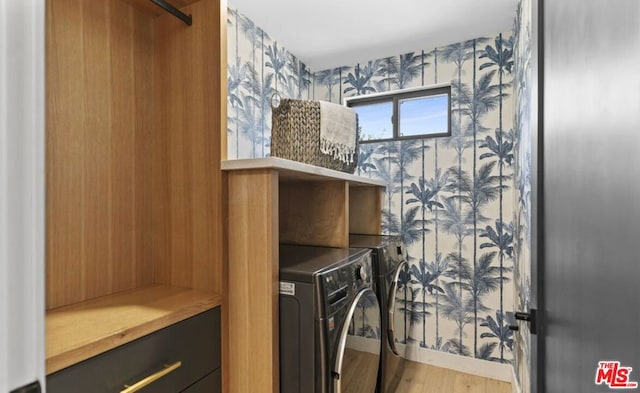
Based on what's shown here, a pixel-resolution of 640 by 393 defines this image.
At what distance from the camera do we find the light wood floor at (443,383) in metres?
2.11

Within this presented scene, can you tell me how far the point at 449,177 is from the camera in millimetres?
2389

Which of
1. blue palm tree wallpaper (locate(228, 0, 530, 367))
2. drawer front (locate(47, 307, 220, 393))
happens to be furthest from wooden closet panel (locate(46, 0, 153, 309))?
blue palm tree wallpaper (locate(228, 0, 530, 367))

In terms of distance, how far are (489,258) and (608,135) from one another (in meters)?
2.03

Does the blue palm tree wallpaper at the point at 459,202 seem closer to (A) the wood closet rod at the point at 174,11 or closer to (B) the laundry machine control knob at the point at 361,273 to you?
(B) the laundry machine control knob at the point at 361,273

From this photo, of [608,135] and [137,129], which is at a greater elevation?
[137,129]

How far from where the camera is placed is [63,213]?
1034 mm

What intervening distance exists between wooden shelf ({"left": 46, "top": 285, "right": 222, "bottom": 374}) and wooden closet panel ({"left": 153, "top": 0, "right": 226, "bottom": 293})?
0.37 feet

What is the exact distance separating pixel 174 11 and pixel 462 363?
9.15ft

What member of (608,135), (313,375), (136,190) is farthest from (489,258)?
(136,190)

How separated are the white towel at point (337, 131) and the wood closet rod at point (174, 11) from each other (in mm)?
716

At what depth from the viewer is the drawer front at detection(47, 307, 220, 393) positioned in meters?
0.77

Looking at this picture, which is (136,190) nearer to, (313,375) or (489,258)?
(313,375)
